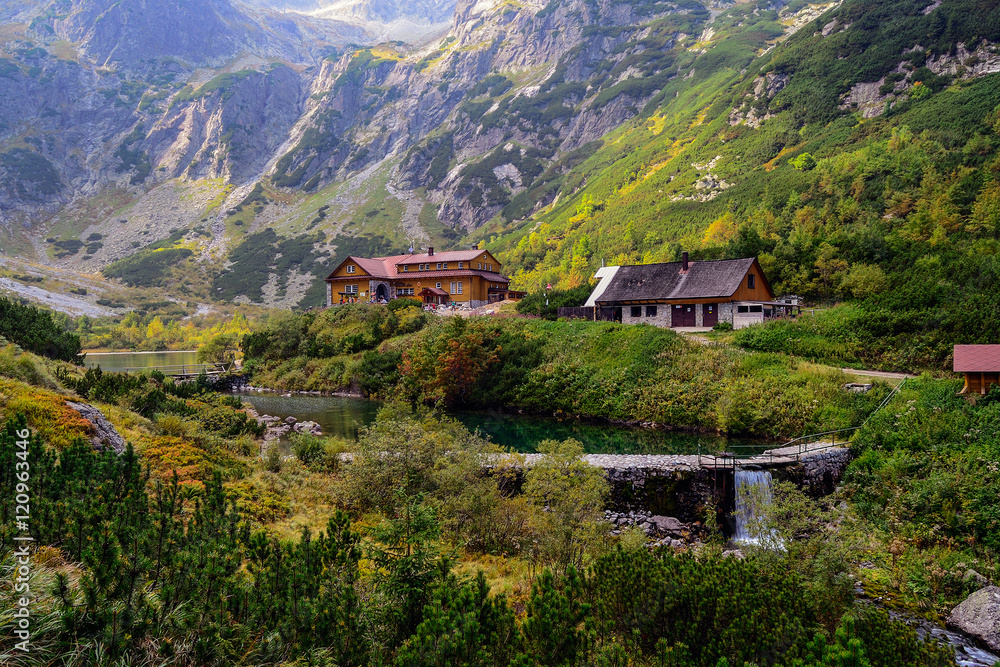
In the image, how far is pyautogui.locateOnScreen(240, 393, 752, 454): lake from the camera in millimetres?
27228

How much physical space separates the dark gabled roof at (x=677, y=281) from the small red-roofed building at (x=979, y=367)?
2242 centimetres

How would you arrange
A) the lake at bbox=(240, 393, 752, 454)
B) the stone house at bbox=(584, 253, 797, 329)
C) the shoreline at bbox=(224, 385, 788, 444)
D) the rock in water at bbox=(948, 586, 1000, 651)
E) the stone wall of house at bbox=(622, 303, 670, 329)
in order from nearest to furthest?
the rock in water at bbox=(948, 586, 1000, 651), the lake at bbox=(240, 393, 752, 454), the shoreline at bbox=(224, 385, 788, 444), the stone house at bbox=(584, 253, 797, 329), the stone wall of house at bbox=(622, 303, 670, 329)

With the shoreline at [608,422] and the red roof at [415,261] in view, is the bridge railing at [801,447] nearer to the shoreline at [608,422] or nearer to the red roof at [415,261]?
the shoreline at [608,422]

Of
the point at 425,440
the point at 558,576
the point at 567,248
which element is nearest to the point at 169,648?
the point at 558,576

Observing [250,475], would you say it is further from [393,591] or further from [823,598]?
[823,598]

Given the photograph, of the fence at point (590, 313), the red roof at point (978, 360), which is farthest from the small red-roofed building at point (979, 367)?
the fence at point (590, 313)

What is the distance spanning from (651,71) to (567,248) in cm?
11646

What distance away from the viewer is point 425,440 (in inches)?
653

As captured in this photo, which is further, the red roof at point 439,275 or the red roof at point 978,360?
the red roof at point 439,275

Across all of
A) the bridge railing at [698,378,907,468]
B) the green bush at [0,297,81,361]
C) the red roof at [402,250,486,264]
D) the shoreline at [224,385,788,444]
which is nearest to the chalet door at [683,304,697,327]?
the shoreline at [224,385,788,444]

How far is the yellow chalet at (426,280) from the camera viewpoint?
7350 centimetres

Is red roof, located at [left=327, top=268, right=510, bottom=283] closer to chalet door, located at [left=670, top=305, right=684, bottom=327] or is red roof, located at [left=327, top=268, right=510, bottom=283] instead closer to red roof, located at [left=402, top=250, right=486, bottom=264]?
red roof, located at [left=402, top=250, right=486, bottom=264]

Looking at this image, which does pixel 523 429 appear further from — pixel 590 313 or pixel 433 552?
pixel 433 552

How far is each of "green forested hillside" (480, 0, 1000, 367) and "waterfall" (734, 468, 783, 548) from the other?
18.6 m
